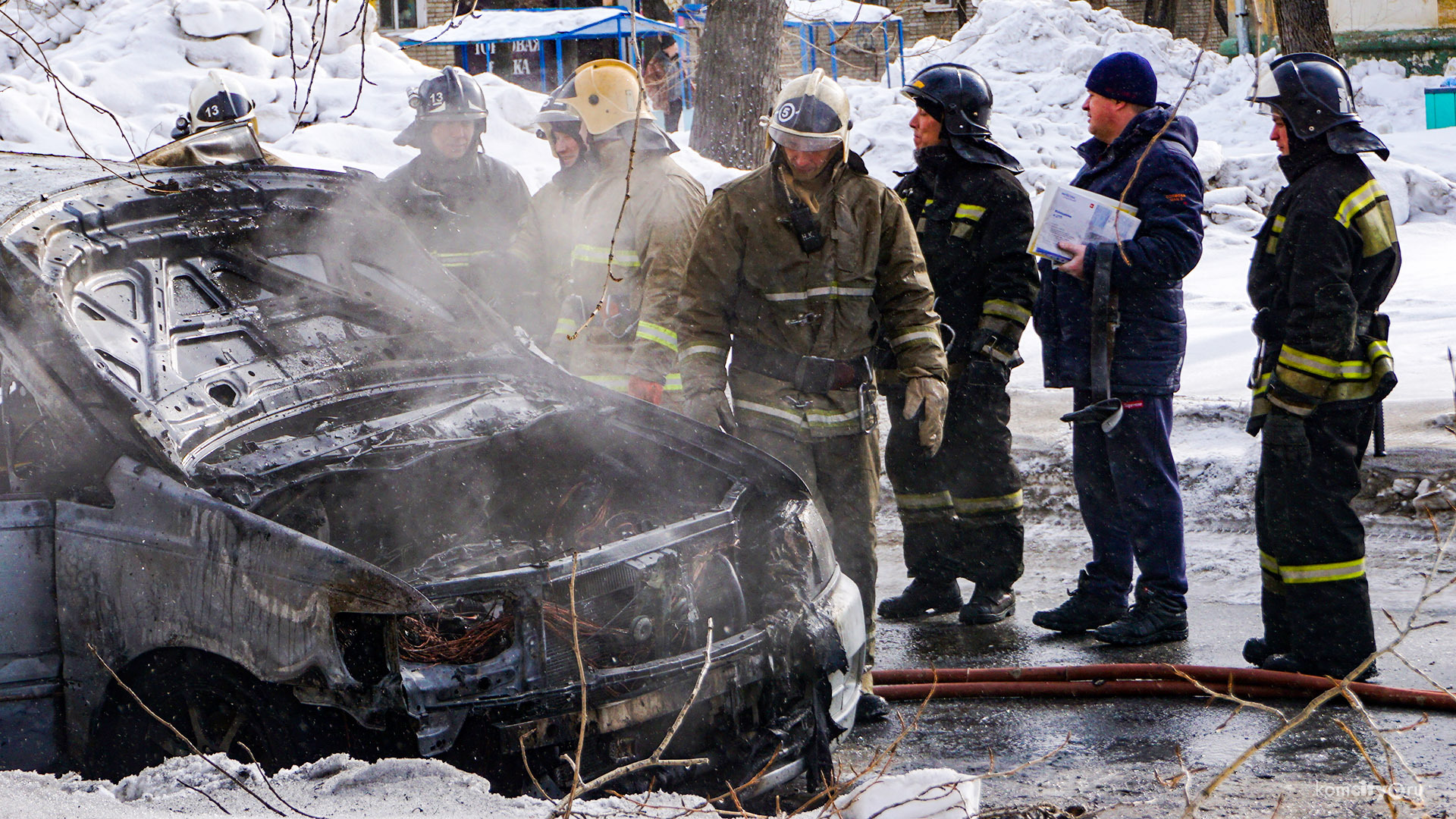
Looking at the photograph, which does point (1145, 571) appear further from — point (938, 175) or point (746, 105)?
point (746, 105)

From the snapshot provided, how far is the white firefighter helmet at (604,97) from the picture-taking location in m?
5.32

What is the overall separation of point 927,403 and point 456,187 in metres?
3.03

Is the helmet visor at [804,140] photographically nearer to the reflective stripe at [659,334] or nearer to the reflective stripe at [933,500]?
the reflective stripe at [659,334]

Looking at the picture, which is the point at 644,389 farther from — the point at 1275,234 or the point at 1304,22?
the point at 1304,22

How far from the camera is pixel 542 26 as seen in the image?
2166 centimetres

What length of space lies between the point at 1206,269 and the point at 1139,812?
33.0 ft

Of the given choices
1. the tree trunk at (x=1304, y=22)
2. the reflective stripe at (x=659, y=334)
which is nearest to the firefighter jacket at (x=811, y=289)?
the reflective stripe at (x=659, y=334)

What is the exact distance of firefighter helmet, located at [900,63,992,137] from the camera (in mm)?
5023

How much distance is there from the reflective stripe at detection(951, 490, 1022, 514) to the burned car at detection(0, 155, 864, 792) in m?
1.55

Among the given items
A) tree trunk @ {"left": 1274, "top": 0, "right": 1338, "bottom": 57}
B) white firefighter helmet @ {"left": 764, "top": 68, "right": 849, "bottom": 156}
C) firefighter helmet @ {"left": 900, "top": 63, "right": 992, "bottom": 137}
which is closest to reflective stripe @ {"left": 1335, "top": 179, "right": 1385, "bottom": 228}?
firefighter helmet @ {"left": 900, "top": 63, "right": 992, "bottom": 137}

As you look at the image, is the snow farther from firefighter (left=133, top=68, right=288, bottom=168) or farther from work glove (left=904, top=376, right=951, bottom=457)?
work glove (left=904, top=376, right=951, bottom=457)

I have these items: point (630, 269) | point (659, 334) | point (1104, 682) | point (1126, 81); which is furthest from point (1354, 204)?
point (630, 269)

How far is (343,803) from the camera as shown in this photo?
2631 millimetres

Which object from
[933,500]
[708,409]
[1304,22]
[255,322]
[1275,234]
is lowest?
[933,500]
